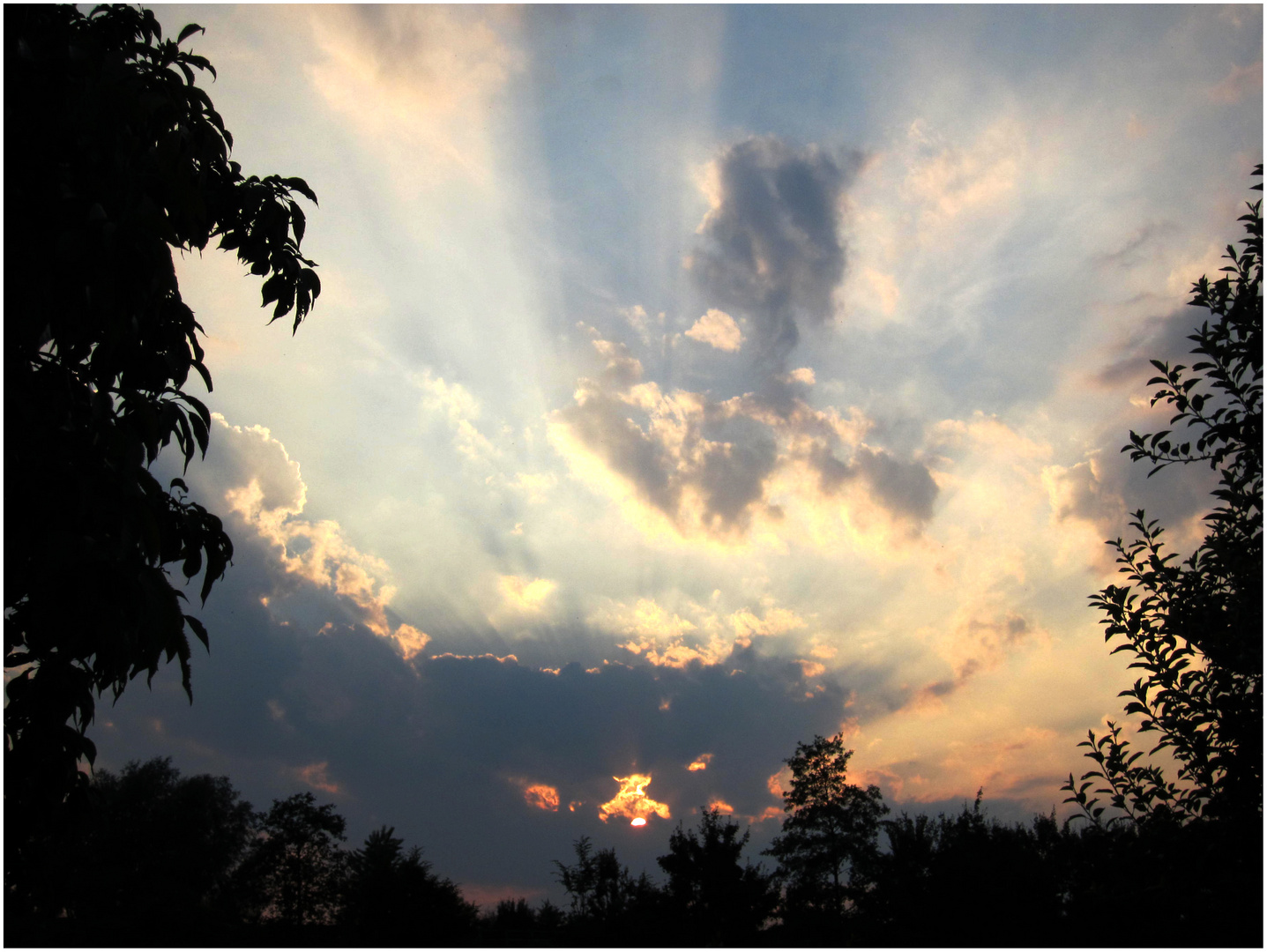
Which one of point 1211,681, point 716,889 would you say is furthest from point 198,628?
point 716,889

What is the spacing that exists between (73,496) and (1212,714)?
9220mm

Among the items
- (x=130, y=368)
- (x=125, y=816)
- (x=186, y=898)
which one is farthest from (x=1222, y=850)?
(x=125, y=816)

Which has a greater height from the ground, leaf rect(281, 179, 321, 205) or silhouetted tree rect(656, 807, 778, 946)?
leaf rect(281, 179, 321, 205)

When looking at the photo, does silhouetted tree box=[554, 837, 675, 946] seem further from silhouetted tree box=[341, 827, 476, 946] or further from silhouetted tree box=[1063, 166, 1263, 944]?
silhouetted tree box=[1063, 166, 1263, 944]

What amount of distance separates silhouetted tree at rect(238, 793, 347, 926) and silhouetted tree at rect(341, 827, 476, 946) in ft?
74.3

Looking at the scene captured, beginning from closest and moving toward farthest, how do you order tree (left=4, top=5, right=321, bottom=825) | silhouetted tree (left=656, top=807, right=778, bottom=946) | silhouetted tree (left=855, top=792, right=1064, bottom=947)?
1. tree (left=4, top=5, right=321, bottom=825)
2. silhouetted tree (left=855, top=792, right=1064, bottom=947)
3. silhouetted tree (left=656, top=807, right=778, bottom=946)

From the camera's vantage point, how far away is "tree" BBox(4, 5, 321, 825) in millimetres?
4266

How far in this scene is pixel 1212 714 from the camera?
5820 millimetres

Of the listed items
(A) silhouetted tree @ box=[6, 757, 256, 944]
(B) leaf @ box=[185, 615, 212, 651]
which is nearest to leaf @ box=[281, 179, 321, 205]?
(B) leaf @ box=[185, 615, 212, 651]

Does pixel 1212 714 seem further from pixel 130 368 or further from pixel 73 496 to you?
pixel 130 368

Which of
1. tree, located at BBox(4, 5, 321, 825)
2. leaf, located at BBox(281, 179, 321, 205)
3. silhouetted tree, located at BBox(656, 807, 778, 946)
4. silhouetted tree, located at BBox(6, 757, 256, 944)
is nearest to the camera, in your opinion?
tree, located at BBox(4, 5, 321, 825)

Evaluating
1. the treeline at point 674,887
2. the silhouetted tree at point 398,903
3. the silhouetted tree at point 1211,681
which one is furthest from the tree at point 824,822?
the silhouetted tree at point 1211,681

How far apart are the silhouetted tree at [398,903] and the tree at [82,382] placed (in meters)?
40.1

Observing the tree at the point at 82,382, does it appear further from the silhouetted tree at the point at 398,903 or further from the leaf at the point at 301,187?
the silhouetted tree at the point at 398,903
